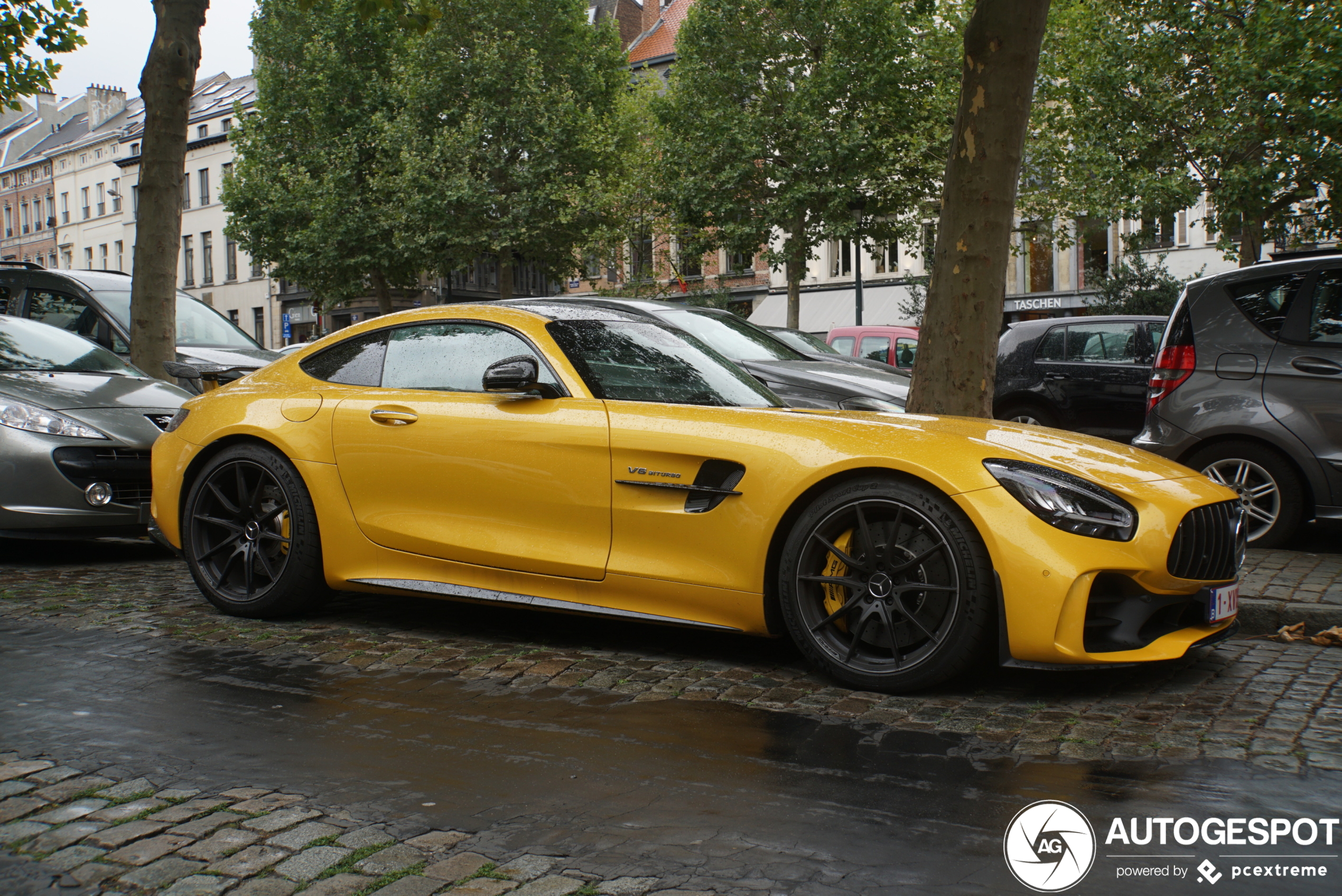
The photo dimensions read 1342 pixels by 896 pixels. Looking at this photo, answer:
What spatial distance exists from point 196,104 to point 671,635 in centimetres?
7170

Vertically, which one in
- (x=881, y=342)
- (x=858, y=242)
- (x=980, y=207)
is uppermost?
(x=858, y=242)

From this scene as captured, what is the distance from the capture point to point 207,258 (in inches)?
2648

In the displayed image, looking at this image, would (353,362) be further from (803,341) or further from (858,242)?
(858,242)

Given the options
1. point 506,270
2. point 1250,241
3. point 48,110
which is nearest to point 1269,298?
point 1250,241

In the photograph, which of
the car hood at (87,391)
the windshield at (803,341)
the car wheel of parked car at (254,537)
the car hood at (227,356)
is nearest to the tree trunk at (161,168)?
the car hood at (227,356)

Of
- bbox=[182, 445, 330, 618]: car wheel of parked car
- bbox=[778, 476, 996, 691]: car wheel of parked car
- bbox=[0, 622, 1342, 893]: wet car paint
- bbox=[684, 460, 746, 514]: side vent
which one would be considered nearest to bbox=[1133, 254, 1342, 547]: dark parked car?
bbox=[778, 476, 996, 691]: car wheel of parked car

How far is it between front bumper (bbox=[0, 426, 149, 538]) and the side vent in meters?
4.33

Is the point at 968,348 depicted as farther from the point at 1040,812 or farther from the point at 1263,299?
the point at 1040,812

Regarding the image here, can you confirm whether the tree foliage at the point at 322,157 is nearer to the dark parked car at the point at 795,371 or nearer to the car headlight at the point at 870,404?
the dark parked car at the point at 795,371

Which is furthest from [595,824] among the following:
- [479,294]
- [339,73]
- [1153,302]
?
[479,294]

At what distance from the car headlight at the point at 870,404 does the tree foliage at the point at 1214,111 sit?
18.0 meters

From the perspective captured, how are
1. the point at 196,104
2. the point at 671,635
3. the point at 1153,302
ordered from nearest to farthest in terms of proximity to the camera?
the point at 671,635
the point at 1153,302
the point at 196,104

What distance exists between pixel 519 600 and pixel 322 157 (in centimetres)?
3659

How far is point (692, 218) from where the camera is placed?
114ft
